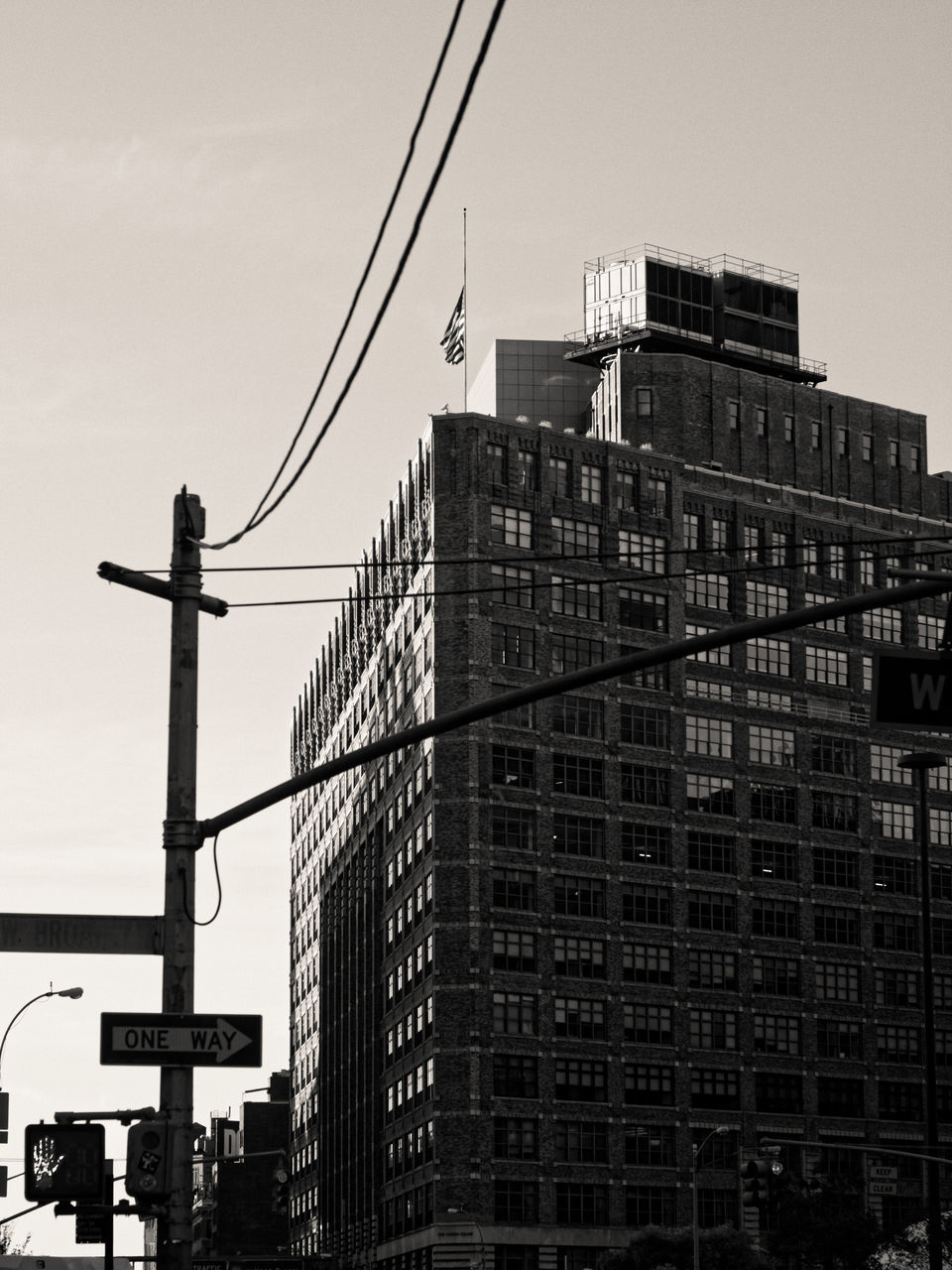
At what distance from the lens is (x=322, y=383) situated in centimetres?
1952

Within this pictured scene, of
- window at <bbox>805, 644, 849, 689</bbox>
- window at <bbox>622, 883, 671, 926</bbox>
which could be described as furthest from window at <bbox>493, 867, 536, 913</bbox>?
window at <bbox>805, 644, 849, 689</bbox>

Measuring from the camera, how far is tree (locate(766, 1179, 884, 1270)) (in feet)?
269

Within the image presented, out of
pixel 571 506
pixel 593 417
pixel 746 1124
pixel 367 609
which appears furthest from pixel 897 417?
pixel 746 1124

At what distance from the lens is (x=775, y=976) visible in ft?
389

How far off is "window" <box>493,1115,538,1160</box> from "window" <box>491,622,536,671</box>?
24528mm

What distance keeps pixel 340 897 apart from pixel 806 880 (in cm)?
4290

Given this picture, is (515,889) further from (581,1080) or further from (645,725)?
(645,725)

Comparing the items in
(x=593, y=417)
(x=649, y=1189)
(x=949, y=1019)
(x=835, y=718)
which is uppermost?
(x=593, y=417)

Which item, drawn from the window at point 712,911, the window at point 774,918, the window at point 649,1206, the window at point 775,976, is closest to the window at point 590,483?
the window at point 712,911

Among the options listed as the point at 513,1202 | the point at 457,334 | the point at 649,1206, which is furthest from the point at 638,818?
the point at 457,334

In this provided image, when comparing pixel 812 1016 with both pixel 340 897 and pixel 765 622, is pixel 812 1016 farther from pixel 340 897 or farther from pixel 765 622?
pixel 765 622

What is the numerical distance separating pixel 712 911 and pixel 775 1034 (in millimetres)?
7844

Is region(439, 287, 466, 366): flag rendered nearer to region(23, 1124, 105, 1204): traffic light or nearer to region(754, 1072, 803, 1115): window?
region(754, 1072, 803, 1115): window

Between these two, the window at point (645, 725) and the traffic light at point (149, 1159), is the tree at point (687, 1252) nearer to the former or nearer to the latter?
the window at point (645, 725)
